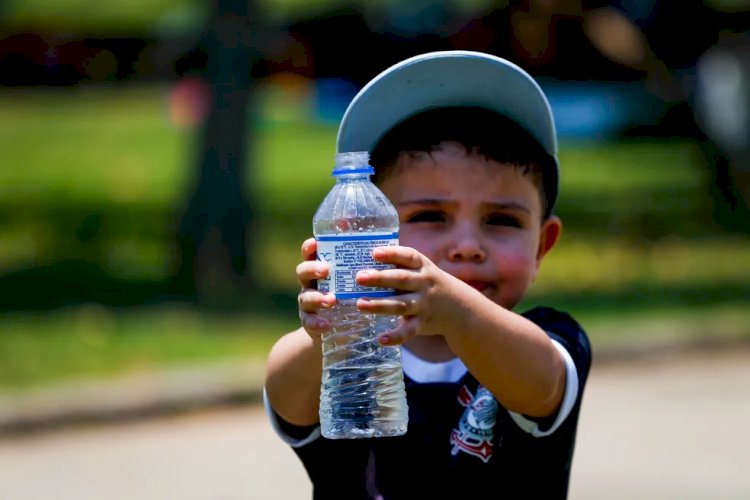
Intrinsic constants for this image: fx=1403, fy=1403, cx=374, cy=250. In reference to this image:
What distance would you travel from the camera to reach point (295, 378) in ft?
9.39

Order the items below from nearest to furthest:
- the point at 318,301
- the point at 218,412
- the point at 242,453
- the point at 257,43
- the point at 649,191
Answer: the point at 318,301 → the point at 242,453 → the point at 218,412 → the point at 257,43 → the point at 649,191

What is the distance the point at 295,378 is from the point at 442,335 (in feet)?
1.03

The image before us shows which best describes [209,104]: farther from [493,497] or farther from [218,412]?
[493,497]

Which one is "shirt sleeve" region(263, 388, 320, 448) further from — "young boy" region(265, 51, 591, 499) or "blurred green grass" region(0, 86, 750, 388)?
"blurred green grass" region(0, 86, 750, 388)

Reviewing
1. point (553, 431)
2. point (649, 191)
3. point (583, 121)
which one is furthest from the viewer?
point (583, 121)

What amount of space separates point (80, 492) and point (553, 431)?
3697 millimetres

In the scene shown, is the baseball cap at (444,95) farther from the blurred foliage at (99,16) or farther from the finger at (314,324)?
the blurred foliage at (99,16)

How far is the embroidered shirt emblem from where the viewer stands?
2943mm

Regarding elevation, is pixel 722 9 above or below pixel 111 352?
above

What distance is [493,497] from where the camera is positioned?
2959 mm

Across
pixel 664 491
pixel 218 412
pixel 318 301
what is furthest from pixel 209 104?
pixel 318 301

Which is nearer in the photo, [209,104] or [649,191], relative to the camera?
[209,104]

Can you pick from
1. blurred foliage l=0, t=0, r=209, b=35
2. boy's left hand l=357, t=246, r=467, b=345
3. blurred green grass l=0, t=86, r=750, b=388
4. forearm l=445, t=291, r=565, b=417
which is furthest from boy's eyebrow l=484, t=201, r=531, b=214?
blurred foliage l=0, t=0, r=209, b=35

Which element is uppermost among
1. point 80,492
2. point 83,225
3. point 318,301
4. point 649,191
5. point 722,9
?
point 722,9
